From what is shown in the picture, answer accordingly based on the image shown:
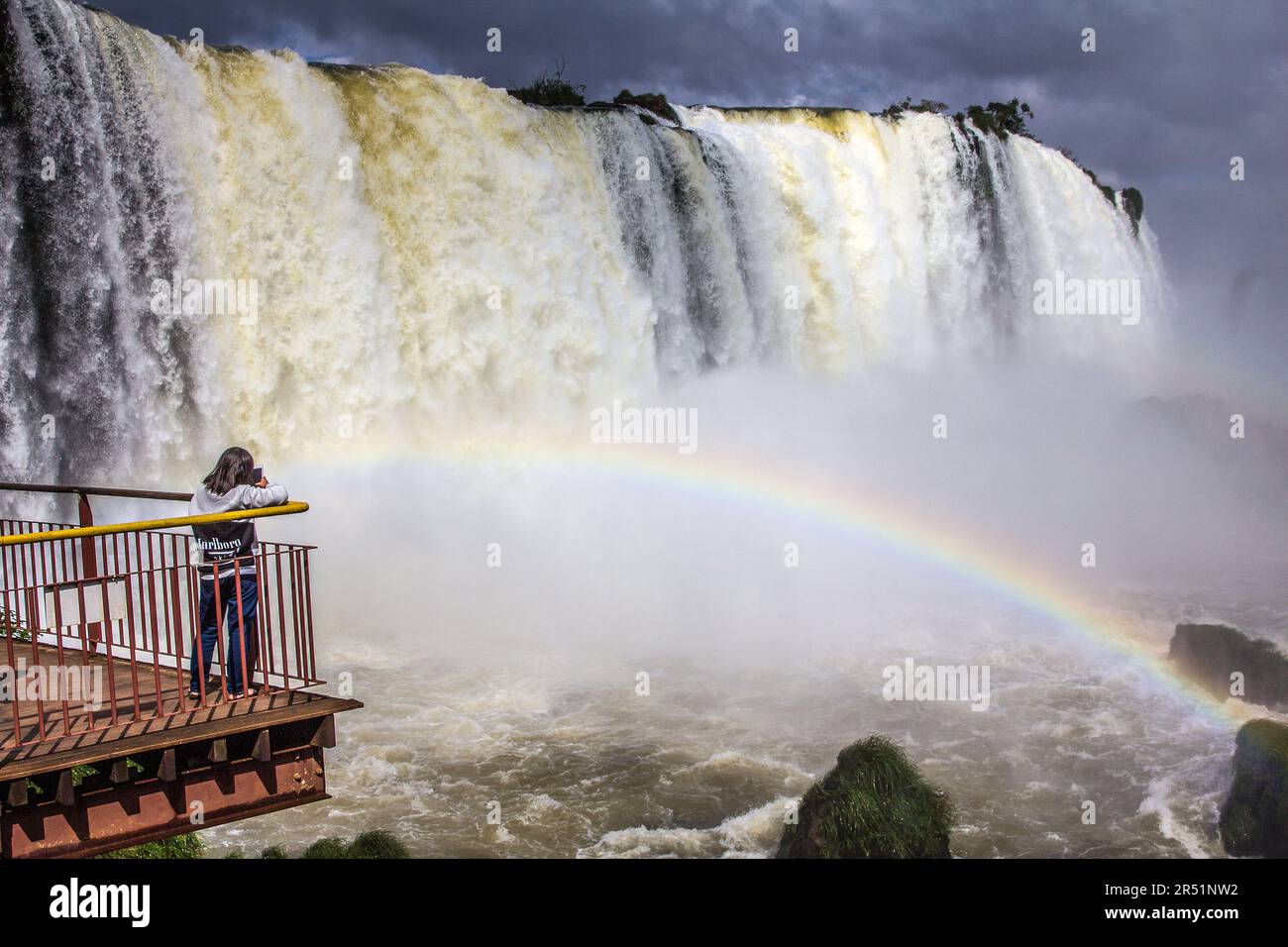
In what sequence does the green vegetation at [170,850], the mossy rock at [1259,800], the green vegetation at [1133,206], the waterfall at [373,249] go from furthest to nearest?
the green vegetation at [1133,206]
the waterfall at [373,249]
the mossy rock at [1259,800]
the green vegetation at [170,850]

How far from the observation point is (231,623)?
23.2 feet

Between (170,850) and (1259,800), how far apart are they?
31.6 ft

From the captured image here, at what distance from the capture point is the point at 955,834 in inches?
454

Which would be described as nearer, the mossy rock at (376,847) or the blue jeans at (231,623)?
the blue jeans at (231,623)

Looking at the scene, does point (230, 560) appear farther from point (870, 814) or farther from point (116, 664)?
point (870, 814)

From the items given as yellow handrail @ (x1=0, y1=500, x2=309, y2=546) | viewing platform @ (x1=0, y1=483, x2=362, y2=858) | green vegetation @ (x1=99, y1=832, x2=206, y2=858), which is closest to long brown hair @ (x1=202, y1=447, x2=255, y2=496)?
yellow handrail @ (x1=0, y1=500, x2=309, y2=546)

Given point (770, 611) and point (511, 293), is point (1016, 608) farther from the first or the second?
point (511, 293)

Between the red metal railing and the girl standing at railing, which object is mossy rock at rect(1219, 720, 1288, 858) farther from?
the girl standing at railing

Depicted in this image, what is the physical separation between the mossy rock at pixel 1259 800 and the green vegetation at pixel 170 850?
916 centimetres

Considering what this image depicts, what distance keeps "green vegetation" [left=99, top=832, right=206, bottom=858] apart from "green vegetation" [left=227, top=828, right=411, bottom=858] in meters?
0.61

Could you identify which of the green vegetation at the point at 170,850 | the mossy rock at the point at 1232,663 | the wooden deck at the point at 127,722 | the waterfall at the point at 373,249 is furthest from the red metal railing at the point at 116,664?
the mossy rock at the point at 1232,663

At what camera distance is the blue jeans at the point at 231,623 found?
6859mm

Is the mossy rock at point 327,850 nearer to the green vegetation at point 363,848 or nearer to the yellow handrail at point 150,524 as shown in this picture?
the green vegetation at point 363,848
